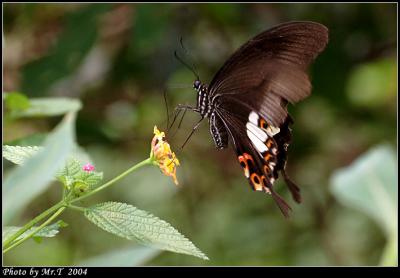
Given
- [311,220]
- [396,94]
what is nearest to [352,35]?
[396,94]

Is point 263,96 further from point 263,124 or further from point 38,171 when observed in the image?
point 38,171

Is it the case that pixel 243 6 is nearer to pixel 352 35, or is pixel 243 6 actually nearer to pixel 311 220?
pixel 352 35

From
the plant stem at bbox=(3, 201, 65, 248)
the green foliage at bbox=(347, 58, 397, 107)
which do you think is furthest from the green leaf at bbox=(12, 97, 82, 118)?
the green foliage at bbox=(347, 58, 397, 107)

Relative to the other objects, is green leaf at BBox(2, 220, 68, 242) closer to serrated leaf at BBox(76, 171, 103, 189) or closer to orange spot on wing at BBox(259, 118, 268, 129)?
serrated leaf at BBox(76, 171, 103, 189)

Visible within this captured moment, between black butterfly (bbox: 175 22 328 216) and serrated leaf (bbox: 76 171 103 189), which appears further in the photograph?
black butterfly (bbox: 175 22 328 216)

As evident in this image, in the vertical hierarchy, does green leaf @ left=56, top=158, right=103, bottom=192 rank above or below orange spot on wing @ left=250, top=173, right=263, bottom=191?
above

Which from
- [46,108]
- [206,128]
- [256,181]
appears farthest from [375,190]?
[206,128]
